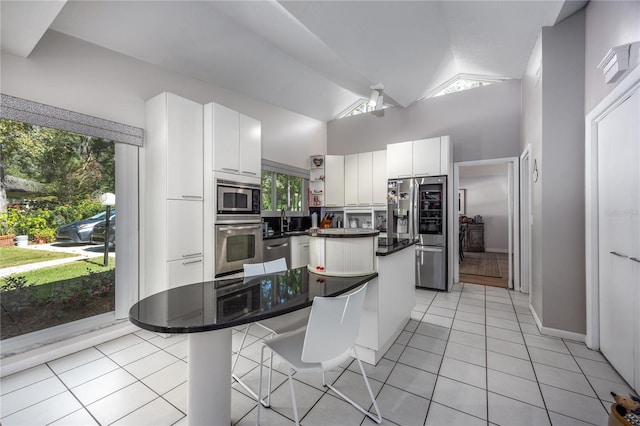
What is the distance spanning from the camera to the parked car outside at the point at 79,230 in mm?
2459

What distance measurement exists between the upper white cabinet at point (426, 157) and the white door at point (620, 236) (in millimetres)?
1977

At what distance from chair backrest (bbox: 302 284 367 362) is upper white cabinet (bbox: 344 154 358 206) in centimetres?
374

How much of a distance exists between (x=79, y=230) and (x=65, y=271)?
39cm

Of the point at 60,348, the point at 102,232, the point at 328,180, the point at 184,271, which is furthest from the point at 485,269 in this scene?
the point at 60,348

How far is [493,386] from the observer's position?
6.16ft

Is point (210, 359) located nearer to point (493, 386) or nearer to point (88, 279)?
point (493, 386)

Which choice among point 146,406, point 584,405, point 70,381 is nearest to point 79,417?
point 146,406

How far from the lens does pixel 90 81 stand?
2461 mm

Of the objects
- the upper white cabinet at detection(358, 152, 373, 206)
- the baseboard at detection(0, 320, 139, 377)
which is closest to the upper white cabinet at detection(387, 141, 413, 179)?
the upper white cabinet at detection(358, 152, 373, 206)

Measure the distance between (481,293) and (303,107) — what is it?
4.19m

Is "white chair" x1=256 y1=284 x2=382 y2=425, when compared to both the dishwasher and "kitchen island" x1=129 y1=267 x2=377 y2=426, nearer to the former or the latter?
"kitchen island" x1=129 y1=267 x2=377 y2=426

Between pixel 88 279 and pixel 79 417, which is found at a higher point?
pixel 88 279

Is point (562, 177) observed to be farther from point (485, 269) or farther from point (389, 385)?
point (485, 269)

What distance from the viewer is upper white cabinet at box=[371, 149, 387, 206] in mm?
4828
